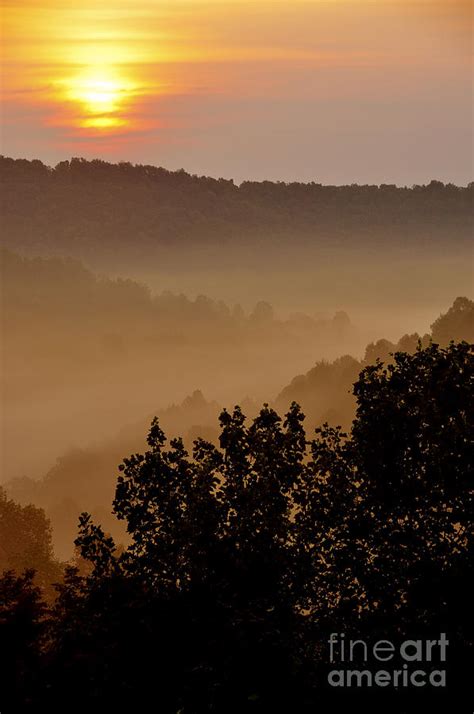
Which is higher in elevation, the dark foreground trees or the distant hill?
the distant hill

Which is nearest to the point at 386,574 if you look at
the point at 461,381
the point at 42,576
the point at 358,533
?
the point at 358,533

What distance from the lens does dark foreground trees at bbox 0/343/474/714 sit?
3033 centimetres

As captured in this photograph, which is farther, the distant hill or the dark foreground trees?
the distant hill

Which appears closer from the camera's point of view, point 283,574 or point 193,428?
point 283,574

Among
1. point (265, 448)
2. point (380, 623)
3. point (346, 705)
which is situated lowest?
point (346, 705)

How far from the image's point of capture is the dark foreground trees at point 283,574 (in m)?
30.3

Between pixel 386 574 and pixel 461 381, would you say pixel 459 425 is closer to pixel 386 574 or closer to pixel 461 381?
pixel 461 381

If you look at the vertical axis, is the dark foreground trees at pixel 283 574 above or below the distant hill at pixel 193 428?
below

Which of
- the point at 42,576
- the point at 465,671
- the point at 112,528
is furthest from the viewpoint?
the point at 112,528

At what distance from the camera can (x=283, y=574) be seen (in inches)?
1282

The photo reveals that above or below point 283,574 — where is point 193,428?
above

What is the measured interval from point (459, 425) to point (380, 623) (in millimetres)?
5707

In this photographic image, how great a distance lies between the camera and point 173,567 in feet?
108

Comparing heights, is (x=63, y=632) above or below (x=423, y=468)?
below
